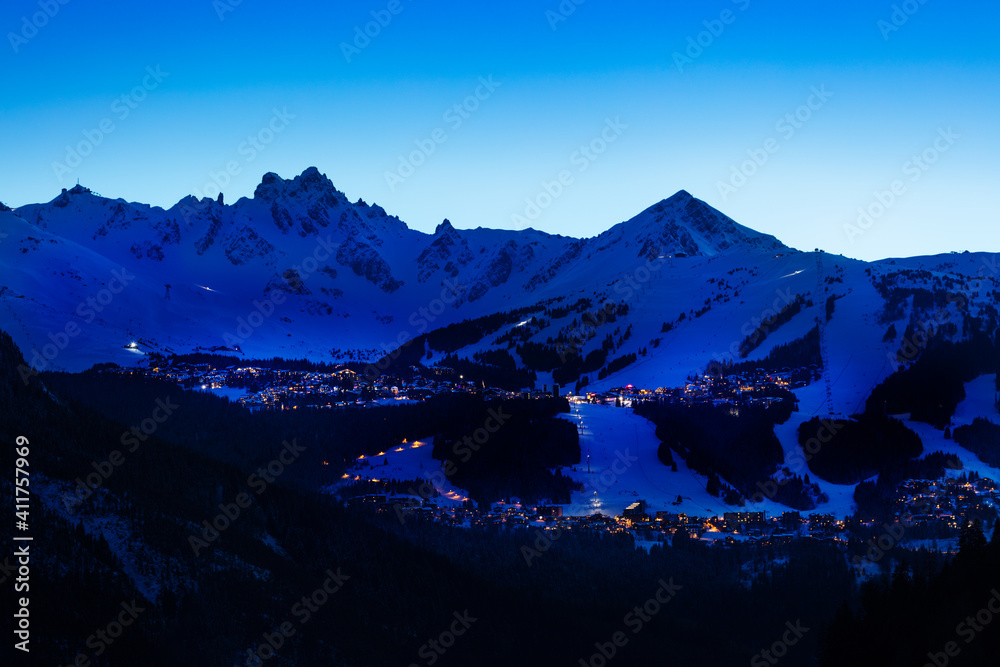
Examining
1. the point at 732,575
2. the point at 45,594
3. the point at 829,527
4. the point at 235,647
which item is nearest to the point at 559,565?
the point at 732,575

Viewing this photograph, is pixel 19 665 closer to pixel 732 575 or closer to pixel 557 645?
pixel 557 645

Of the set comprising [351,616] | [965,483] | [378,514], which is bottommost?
[351,616]

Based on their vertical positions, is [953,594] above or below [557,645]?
above

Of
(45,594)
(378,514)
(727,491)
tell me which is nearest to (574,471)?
(727,491)

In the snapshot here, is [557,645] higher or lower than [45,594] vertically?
higher

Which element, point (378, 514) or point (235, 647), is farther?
point (378, 514)

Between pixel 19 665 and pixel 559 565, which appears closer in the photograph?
pixel 19 665

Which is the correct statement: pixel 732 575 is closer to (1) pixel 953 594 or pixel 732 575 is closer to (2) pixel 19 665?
(1) pixel 953 594

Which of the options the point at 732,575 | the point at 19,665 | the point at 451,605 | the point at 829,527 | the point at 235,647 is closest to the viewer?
the point at 19,665

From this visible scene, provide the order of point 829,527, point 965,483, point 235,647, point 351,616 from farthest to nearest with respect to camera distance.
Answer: point 965,483 < point 829,527 < point 351,616 < point 235,647
